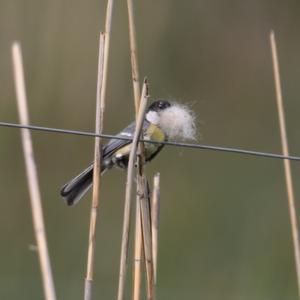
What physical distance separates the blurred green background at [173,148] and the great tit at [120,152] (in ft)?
2.62

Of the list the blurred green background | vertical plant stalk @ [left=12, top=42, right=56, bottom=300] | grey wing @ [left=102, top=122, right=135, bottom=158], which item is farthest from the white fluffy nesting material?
the blurred green background

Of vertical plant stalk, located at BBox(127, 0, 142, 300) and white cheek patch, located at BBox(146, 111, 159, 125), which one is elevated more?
white cheek patch, located at BBox(146, 111, 159, 125)

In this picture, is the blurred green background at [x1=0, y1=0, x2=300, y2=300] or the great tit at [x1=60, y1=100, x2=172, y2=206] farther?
the blurred green background at [x1=0, y1=0, x2=300, y2=300]

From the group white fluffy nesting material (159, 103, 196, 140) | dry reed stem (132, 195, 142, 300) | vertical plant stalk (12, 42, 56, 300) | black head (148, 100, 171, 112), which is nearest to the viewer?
vertical plant stalk (12, 42, 56, 300)

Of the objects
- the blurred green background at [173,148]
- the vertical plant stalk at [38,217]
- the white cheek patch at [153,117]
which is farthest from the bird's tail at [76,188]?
the blurred green background at [173,148]

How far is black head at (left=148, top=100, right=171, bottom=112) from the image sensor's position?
1.69 m

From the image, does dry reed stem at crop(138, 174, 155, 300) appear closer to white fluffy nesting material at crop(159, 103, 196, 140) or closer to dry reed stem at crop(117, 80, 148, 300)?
dry reed stem at crop(117, 80, 148, 300)

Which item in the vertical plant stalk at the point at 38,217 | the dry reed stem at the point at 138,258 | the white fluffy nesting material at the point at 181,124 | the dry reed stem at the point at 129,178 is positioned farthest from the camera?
the white fluffy nesting material at the point at 181,124

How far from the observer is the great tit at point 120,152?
5.61 ft

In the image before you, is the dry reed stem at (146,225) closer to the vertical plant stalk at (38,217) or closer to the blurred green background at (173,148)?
the vertical plant stalk at (38,217)

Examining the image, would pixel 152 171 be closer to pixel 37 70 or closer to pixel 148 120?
pixel 37 70

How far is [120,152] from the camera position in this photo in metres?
1.76

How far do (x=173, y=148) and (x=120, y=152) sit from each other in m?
0.92

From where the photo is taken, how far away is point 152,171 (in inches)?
104
